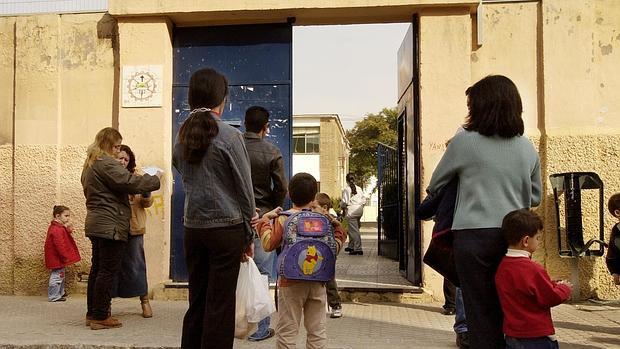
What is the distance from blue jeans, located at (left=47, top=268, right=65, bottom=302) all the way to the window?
41.7m

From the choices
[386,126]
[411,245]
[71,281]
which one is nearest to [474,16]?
[411,245]

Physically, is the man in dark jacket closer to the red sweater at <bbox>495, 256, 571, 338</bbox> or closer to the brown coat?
the brown coat

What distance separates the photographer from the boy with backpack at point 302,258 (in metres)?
4.42

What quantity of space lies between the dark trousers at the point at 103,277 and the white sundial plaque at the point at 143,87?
2389 mm

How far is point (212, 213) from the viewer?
414 cm

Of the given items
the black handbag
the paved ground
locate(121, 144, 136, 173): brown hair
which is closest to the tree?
the paved ground

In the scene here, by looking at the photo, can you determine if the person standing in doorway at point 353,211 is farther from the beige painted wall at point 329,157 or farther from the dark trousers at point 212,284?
the beige painted wall at point 329,157

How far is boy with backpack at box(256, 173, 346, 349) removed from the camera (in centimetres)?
442

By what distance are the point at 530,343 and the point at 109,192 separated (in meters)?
4.16

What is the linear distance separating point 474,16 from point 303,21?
6.90ft

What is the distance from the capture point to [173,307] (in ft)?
24.7

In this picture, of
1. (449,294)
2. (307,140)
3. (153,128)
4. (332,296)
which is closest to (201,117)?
(332,296)

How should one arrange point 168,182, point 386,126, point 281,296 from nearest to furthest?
point 281,296 < point 168,182 < point 386,126

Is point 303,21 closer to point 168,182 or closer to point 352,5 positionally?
point 352,5
